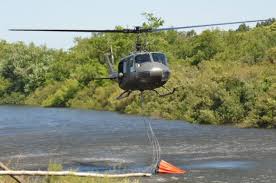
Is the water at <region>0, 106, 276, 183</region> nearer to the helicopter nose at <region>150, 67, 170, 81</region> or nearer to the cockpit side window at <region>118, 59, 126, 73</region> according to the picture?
the cockpit side window at <region>118, 59, 126, 73</region>

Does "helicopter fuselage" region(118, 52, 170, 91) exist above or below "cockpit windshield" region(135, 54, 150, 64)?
below

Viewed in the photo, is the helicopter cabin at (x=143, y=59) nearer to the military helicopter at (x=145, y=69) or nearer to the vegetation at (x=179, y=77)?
the military helicopter at (x=145, y=69)

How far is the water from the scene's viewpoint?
31.6 metres

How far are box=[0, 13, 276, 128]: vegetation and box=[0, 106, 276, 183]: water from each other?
11.9 feet

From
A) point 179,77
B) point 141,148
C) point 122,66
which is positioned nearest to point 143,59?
point 122,66

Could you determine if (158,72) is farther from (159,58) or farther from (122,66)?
(122,66)

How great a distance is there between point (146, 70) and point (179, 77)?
1747 inches

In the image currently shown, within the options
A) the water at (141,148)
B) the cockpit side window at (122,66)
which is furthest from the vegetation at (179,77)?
the cockpit side window at (122,66)

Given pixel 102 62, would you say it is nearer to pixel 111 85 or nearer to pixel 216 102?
pixel 111 85

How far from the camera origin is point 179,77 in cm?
7081

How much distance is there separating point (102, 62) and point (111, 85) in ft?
25.4

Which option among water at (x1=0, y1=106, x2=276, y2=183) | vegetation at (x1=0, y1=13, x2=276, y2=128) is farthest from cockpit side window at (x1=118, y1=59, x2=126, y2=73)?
vegetation at (x1=0, y1=13, x2=276, y2=128)

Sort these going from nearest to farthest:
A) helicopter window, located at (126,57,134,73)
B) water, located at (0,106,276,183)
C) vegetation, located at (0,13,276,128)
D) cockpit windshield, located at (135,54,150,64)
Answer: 1. cockpit windshield, located at (135,54,150,64)
2. helicopter window, located at (126,57,134,73)
3. water, located at (0,106,276,183)
4. vegetation, located at (0,13,276,128)

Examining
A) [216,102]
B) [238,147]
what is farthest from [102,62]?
[238,147]
